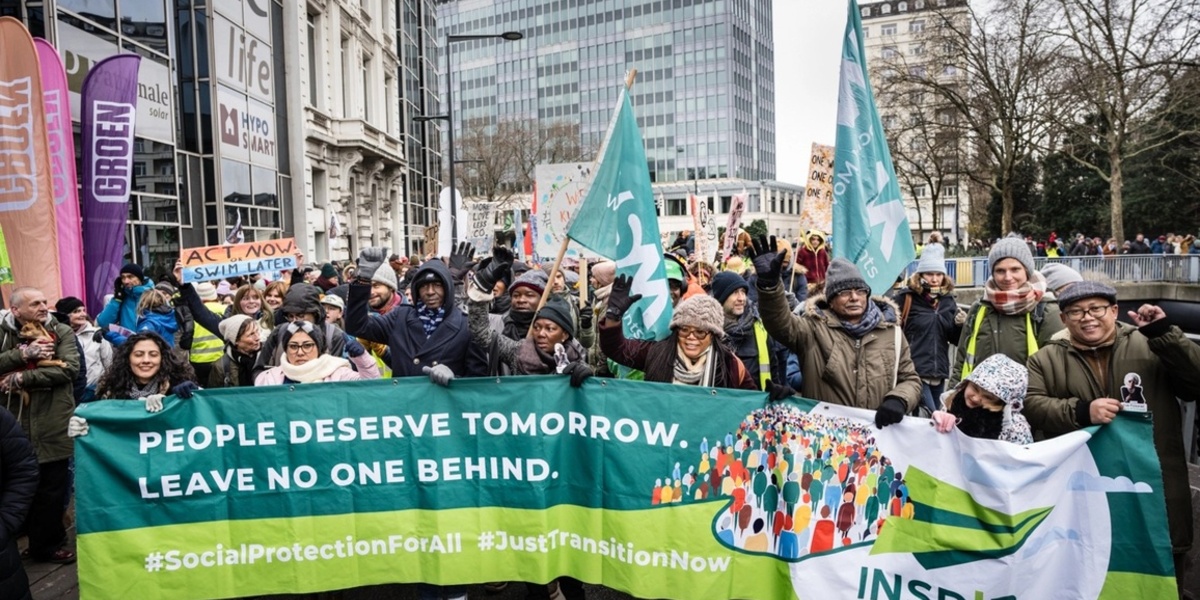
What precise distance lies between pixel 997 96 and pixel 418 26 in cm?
2821

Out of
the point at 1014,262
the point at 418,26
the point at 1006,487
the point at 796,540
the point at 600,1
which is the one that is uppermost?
the point at 600,1

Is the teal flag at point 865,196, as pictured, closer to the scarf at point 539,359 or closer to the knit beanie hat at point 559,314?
the knit beanie hat at point 559,314

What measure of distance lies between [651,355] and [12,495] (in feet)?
9.77

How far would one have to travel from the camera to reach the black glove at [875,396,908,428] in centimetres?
354

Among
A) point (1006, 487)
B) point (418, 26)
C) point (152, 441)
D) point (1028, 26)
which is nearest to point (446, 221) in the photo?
point (152, 441)

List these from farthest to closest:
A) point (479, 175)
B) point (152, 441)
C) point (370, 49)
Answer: point (479, 175)
point (370, 49)
point (152, 441)

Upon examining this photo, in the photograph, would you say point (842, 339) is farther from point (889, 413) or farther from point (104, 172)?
point (104, 172)

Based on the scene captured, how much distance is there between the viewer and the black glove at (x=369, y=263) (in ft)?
17.1

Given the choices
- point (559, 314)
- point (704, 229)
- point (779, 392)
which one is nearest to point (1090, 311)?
point (779, 392)

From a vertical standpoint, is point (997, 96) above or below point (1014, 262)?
above

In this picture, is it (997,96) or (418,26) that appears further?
(418,26)

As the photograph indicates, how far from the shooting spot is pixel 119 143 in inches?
332

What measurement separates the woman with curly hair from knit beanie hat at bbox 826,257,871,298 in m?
3.29

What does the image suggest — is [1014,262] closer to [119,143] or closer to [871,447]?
[871,447]
